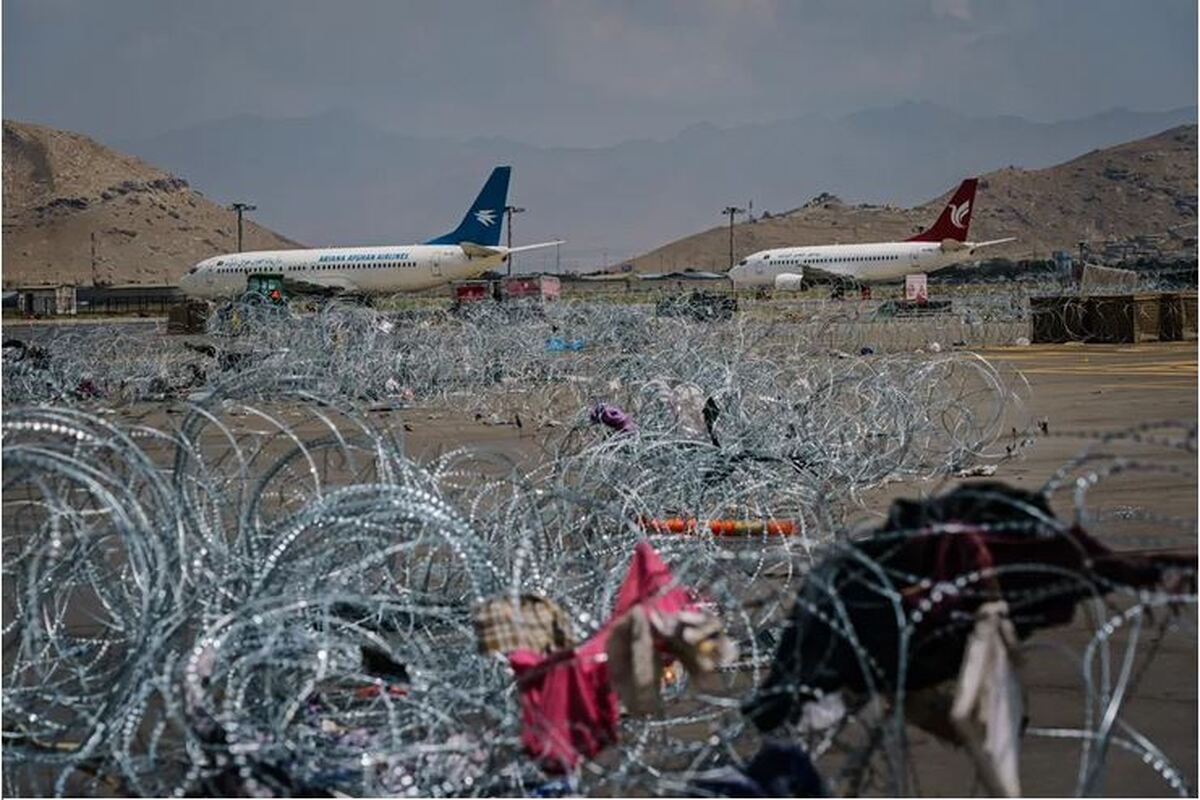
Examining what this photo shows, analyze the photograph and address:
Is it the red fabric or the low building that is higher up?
the low building

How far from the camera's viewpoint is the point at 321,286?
75750 mm

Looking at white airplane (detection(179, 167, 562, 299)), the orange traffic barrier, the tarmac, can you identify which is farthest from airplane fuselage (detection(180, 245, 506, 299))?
the orange traffic barrier

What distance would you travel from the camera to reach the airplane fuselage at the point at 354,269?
75125mm

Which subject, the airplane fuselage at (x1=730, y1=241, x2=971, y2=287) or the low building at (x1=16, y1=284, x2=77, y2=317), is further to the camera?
the low building at (x1=16, y1=284, x2=77, y2=317)

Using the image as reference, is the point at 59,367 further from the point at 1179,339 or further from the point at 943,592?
the point at 1179,339

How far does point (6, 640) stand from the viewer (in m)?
7.89

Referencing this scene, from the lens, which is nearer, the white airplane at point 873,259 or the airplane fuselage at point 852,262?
the white airplane at point 873,259

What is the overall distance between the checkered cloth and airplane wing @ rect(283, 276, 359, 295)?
234ft

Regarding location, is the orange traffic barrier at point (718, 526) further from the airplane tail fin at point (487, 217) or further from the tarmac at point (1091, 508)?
the airplane tail fin at point (487, 217)

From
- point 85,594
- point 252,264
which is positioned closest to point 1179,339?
point 85,594

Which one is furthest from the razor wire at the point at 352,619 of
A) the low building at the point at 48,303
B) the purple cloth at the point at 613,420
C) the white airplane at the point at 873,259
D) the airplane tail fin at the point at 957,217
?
the low building at the point at 48,303

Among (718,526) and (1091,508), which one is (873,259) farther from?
(718,526)

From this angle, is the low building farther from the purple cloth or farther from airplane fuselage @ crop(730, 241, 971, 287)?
the purple cloth

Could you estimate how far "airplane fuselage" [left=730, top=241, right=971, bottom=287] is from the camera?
89.6m
